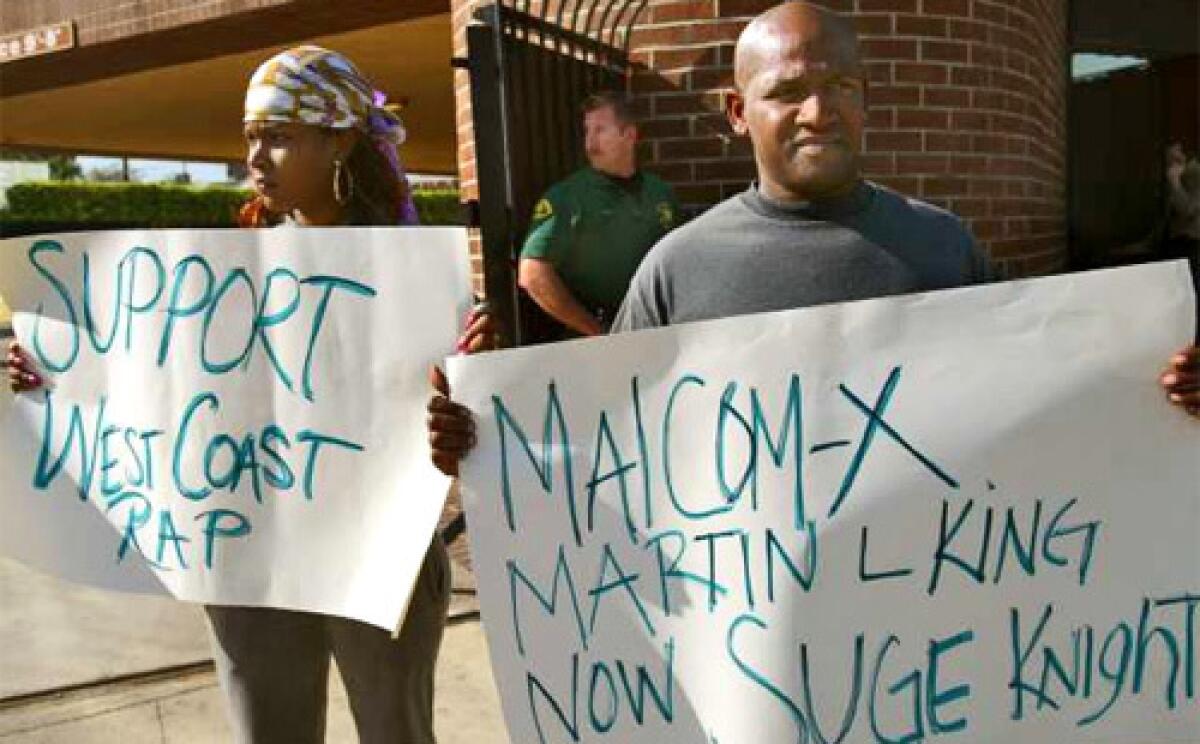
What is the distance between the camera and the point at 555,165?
12.6ft

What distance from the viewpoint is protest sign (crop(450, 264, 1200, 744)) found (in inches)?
59.7

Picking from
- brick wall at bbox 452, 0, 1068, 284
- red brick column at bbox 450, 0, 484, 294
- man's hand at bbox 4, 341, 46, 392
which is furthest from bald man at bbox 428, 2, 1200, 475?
red brick column at bbox 450, 0, 484, 294

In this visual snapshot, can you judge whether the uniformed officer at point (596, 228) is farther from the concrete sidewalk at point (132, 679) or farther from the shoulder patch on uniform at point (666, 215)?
the concrete sidewalk at point (132, 679)

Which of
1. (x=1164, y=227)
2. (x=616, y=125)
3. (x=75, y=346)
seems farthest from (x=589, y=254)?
(x=1164, y=227)

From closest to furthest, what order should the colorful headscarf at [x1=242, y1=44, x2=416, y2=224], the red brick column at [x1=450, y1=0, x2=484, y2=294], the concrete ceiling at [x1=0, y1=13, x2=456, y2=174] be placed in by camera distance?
1. the colorful headscarf at [x1=242, y1=44, x2=416, y2=224]
2. the red brick column at [x1=450, y1=0, x2=484, y2=294]
3. the concrete ceiling at [x1=0, y1=13, x2=456, y2=174]

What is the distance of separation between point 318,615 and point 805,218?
3.66ft

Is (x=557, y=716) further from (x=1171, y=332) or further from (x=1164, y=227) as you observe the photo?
(x=1164, y=227)

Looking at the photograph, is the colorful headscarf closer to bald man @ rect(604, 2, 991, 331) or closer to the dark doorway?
bald man @ rect(604, 2, 991, 331)

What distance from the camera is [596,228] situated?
3545 mm

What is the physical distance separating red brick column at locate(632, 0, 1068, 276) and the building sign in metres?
6.08

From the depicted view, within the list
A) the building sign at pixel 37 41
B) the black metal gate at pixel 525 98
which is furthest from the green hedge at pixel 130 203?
the black metal gate at pixel 525 98

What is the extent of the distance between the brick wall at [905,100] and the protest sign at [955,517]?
2.39 metres

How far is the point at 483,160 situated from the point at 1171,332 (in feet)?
7.36

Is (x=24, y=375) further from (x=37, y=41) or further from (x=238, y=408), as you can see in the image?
(x=37, y=41)
